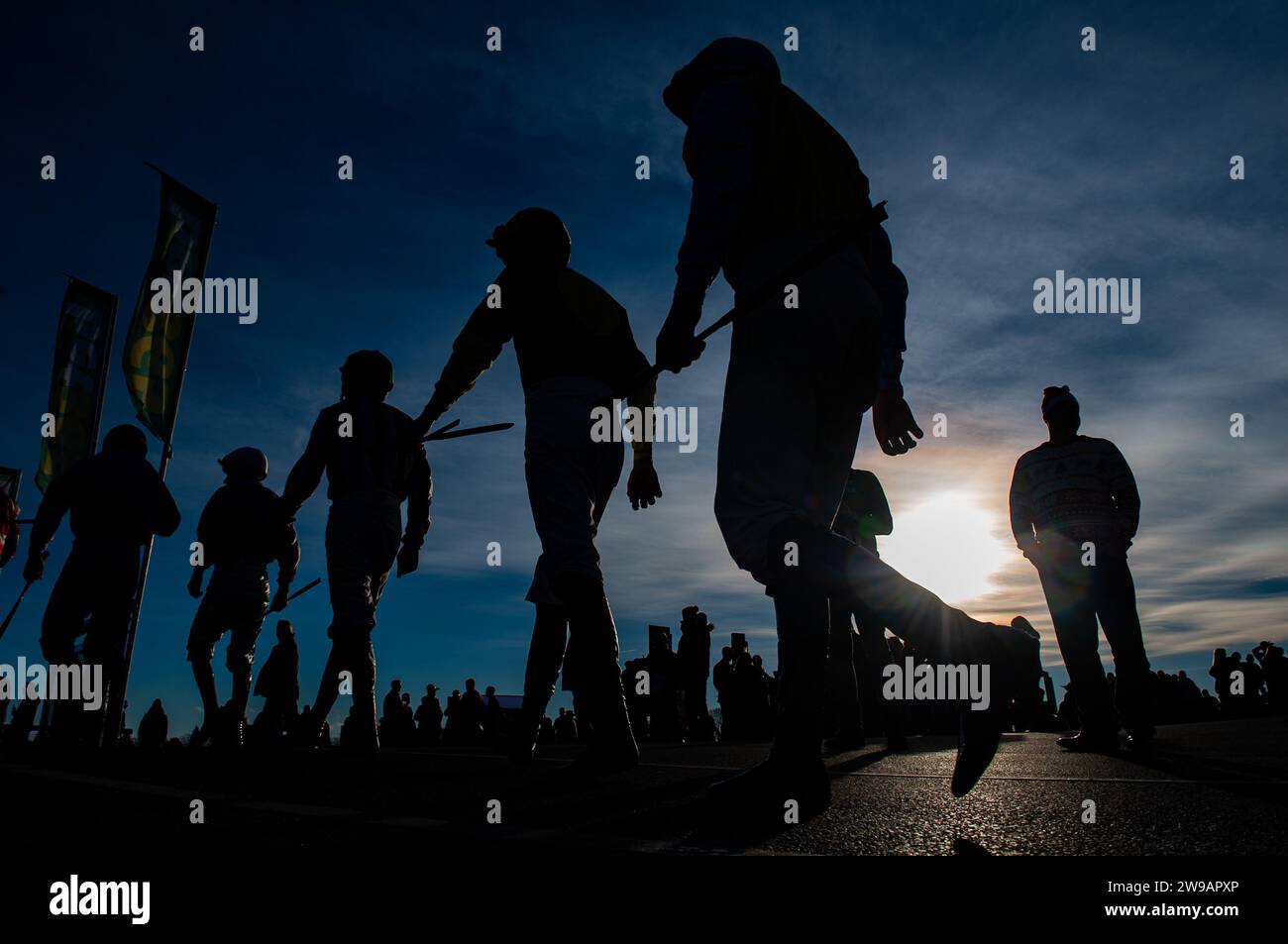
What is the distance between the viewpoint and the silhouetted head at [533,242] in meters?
3.98

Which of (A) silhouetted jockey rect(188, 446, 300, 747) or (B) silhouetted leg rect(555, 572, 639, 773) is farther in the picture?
(A) silhouetted jockey rect(188, 446, 300, 747)

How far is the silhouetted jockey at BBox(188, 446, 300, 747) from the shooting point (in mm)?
6426

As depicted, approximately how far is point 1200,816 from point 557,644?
2677 millimetres

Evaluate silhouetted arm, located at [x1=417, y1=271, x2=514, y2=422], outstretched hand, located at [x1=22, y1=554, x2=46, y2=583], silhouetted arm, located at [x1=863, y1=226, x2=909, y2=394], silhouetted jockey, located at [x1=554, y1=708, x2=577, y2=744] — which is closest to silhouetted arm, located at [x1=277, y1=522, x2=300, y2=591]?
outstretched hand, located at [x1=22, y1=554, x2=46, y2=583]

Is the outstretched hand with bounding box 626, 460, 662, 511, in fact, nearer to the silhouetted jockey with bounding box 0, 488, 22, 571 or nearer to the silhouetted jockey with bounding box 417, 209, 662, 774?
the silhouetted jockey with bounding box 417, 209, 662, 774

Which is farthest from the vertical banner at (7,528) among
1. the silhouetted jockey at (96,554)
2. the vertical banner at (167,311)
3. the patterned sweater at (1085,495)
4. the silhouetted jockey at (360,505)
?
the patterned sweater at (1085,495)

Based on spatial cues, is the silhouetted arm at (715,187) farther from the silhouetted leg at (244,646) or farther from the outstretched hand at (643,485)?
the silhouetted leg at (244,646)

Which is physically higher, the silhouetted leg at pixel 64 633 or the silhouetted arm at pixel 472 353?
the silhouetted arm at pixel 472 353

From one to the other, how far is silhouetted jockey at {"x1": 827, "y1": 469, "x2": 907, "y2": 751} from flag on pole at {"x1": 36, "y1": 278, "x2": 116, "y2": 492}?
13.2 m

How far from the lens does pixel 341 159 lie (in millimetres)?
7812

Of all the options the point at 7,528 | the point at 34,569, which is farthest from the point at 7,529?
the point at 34,569

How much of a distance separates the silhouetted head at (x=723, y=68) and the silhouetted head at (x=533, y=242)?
1.44 m

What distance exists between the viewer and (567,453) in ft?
12.1
